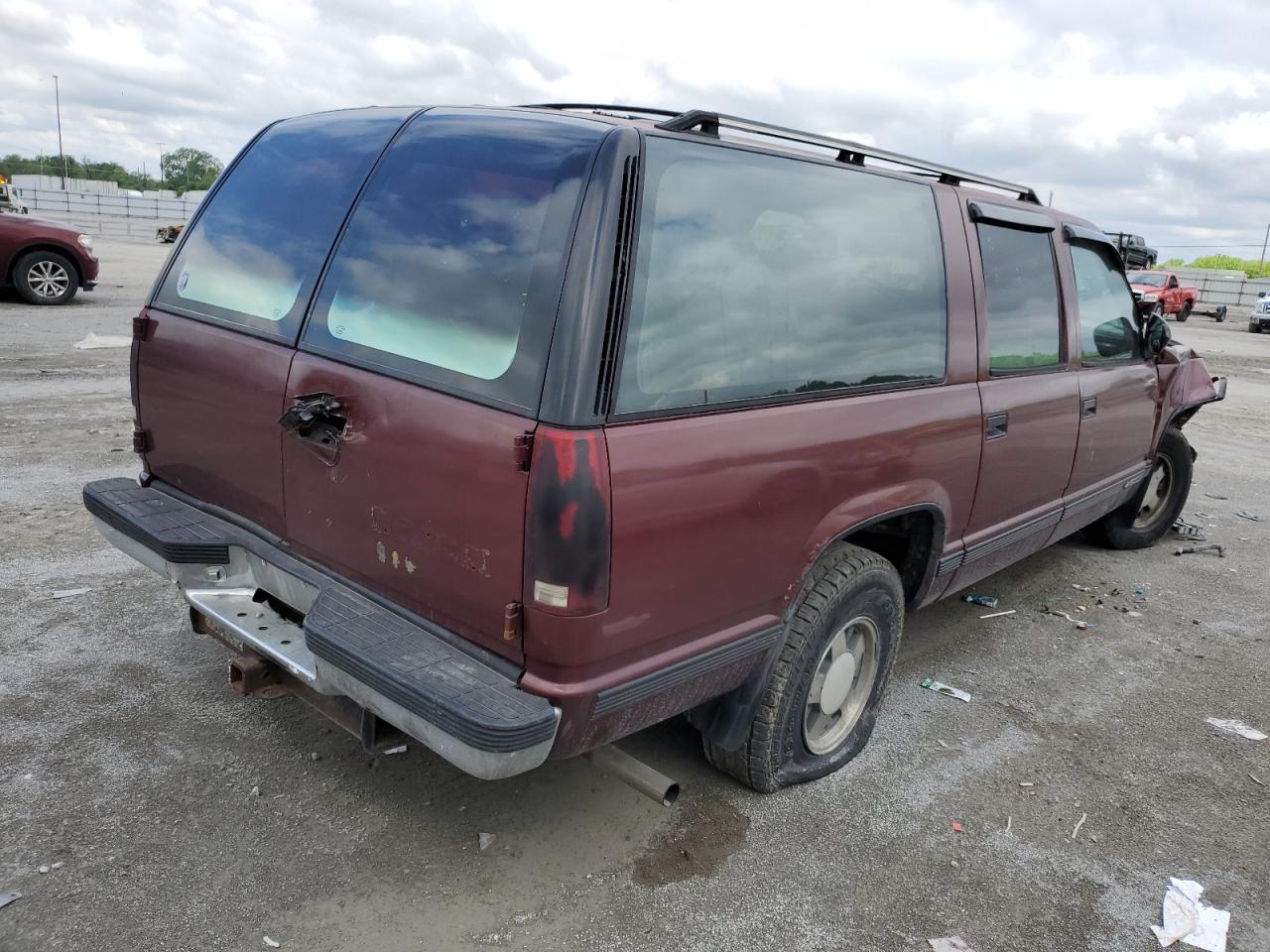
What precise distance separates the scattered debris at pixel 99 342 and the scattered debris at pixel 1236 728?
10817 mm

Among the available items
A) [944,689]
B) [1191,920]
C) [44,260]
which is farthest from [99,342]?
[1191,920]

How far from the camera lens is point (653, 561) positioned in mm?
2311

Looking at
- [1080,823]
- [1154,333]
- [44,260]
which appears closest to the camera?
[1080,823]

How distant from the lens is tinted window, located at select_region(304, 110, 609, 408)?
2.30m

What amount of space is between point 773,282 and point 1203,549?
16.1ft

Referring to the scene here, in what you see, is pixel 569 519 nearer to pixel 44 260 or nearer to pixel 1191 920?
pixel 1191 920

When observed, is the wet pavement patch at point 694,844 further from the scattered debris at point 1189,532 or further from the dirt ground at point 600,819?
the scattered debris at point 1189,532

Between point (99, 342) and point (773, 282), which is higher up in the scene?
point (773, 282)

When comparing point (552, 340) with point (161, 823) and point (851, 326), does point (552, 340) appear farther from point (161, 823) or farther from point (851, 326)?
point (161, 823)

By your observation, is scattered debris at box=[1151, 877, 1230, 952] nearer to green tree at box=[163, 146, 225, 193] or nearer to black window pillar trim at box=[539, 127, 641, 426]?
black window pillar trim at box=[539, 127, 641, 426]

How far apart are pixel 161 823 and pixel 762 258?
240cm

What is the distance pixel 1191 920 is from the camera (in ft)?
9.05

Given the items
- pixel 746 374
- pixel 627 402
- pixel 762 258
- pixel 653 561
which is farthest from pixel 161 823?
pixel 762 258

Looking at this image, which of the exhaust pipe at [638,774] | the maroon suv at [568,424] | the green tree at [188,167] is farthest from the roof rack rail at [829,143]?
the green tree at [188,167]
